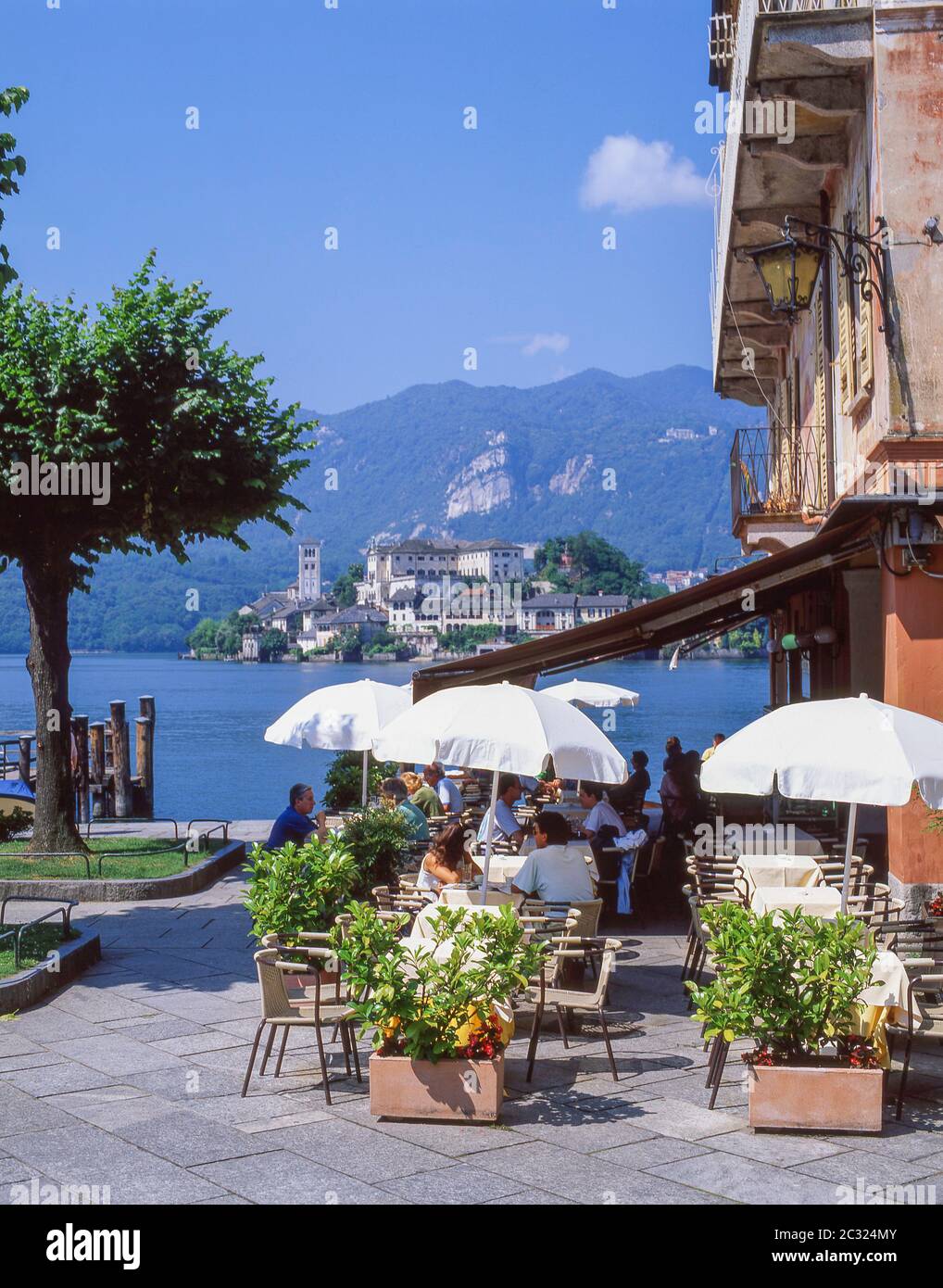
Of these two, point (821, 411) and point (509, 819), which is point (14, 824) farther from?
point (821, 411)

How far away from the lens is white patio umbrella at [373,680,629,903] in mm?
10367

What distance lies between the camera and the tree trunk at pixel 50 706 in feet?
61.8

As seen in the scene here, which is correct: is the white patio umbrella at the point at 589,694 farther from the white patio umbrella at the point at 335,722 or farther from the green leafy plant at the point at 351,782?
the white patio umbrella at the point at 335,722

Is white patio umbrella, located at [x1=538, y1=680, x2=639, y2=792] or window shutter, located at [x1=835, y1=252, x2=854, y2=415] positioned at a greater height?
window shutter, located at [x1=835, y1=252, x2=854, y2=415]

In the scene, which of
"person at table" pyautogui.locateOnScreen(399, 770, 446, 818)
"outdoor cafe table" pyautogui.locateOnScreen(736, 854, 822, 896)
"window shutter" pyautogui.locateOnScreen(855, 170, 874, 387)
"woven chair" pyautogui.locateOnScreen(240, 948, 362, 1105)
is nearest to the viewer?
"woven chair" pyautogui.locateOnScreen(240, 948, 362, 1105)

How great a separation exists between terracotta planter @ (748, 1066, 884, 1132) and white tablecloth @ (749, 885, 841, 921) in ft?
9.11

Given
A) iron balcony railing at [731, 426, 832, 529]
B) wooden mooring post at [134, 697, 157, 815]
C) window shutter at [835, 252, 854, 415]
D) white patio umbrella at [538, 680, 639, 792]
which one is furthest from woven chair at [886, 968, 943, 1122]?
wooden mooring post at [134, 697, 157, 815]

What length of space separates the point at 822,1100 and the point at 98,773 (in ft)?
85.2

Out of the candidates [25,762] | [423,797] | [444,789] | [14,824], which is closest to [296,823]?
[423,797]

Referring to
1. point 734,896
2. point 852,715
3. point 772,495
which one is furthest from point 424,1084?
point 772,495

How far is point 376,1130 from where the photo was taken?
779cm

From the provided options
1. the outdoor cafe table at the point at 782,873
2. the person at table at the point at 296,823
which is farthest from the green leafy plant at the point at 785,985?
the person at table at the point at 296,823

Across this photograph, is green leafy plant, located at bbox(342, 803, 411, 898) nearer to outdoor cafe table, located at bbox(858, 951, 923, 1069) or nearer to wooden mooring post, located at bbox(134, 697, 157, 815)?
outdoor cafe table, located at bbox(858, 951, 923, 1069)
